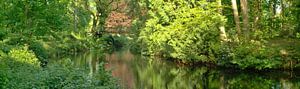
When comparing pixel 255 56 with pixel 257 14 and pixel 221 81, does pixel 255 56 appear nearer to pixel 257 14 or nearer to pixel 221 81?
pixel 221 81

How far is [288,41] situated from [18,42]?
15885 millimetres

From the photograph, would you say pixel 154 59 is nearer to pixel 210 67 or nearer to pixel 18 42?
pixel 210 67

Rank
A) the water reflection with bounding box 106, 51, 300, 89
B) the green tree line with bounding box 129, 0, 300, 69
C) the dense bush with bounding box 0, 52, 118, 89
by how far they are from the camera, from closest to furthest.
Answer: the dense bush with bounding box 0, 52, 118, 89 → the water reflection with bounding box 106, 51, 300, 89 → the green tree line with bounding box 129, 0, 300, 69

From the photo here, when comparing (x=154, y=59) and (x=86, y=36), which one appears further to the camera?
(x=86, y=36)

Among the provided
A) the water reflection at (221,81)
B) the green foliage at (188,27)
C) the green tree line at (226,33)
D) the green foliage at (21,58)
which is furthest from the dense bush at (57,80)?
the green foliage at (188,27)

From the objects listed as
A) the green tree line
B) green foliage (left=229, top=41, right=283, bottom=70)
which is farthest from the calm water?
the green tree line

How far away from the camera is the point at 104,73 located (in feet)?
45.8

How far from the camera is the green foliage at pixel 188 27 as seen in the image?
98.7 feet

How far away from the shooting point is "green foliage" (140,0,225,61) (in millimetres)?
30078

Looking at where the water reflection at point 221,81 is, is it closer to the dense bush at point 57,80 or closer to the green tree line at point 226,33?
the green tree line at point 226,33

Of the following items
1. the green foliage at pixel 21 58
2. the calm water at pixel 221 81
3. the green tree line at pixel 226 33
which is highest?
the green foliage at pixel 21 58

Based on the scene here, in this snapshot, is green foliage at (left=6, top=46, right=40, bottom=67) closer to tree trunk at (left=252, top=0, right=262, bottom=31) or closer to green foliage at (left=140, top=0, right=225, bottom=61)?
green foliage at (left=140, top=0, right=225, bottom=61)

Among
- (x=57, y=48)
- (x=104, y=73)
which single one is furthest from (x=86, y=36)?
(x=104, y=73)

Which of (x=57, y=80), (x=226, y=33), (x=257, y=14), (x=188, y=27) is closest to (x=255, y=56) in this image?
(x=226, y=33)
